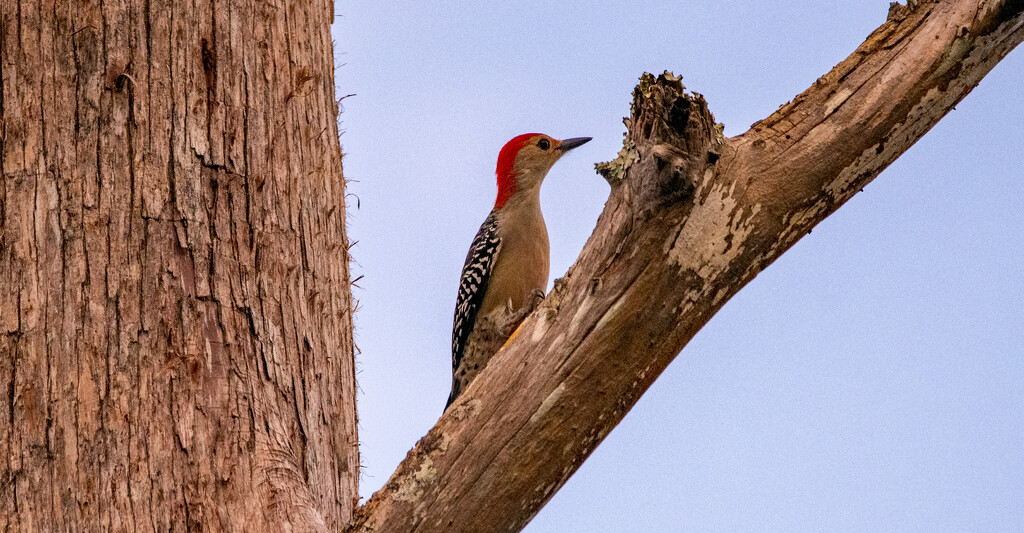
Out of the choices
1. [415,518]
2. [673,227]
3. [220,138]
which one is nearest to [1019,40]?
[673,227]

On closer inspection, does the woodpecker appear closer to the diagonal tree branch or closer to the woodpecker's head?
the woodpecker's head

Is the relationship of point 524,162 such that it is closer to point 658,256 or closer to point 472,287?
point 472,287

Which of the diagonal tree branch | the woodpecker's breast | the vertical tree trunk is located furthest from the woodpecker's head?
the diagonal tree branch

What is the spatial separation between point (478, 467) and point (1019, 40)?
2.14 metres

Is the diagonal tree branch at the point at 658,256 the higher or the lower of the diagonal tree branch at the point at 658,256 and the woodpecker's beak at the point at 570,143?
the lower

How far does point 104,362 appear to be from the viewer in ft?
10.4

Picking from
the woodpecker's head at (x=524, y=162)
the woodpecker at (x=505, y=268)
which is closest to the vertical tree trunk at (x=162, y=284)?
the woodpecker at (x=505, y=268)

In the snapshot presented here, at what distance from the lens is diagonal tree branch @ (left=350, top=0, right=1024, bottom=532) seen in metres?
2.89

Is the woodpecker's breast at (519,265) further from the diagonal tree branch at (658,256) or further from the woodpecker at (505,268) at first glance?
the diagonal tree branch at (658,256)

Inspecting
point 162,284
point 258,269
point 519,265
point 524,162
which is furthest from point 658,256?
point 524,162

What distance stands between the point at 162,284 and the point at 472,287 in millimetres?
3945

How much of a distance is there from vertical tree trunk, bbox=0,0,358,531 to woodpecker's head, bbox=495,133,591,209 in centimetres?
372

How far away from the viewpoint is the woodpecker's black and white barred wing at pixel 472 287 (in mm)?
7129

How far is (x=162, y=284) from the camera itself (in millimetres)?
3305
